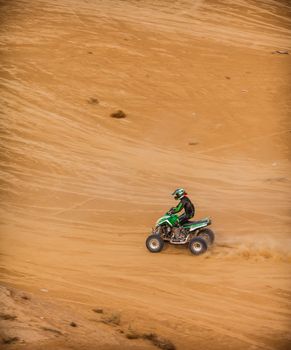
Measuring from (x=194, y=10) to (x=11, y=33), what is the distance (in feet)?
26.4

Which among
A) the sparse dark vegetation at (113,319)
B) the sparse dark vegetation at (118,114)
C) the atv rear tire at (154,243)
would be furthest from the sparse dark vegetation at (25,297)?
the sparse dark vegetation at (118,114)

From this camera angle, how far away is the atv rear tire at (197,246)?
13594 millimetres

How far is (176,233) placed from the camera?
14.0 metres

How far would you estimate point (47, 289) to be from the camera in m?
11.9

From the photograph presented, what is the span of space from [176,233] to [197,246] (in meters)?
0.60

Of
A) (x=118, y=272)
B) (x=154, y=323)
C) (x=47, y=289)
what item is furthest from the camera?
(x=118, y=272)

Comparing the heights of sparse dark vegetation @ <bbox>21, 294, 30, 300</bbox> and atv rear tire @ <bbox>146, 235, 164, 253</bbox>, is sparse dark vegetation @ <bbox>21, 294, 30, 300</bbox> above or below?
above

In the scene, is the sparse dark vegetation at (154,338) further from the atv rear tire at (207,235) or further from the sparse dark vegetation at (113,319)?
the atv rear tire at (207,235)

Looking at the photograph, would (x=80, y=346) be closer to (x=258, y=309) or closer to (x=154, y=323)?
(x=154, y=323)

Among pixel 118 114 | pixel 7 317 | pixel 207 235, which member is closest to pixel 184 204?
pixel 207 235

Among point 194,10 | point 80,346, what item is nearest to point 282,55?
point 194,10

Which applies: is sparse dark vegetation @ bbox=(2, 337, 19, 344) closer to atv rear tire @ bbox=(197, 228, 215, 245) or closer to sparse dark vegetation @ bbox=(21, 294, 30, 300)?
sparse dark vegetation @ bbox=(21, 294, 30, 300)

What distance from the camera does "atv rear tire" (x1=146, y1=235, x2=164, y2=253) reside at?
13.9 m

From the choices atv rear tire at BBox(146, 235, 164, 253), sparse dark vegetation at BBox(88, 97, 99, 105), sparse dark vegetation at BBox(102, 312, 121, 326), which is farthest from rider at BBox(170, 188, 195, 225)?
sparse dark vegetation at BBox(88, 97, 99, 105)
